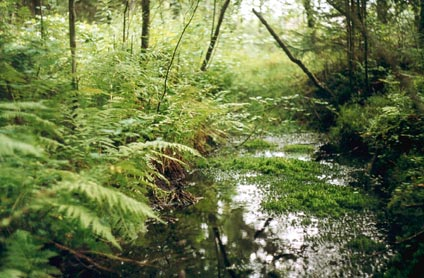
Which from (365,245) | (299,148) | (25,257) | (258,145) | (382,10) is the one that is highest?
(382,10)

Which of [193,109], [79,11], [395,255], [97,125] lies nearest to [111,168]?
[97,125]

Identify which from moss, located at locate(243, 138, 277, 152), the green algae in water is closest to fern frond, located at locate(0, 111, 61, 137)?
the green algae in water

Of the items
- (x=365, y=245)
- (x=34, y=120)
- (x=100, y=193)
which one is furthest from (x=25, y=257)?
(x=365, y=245)

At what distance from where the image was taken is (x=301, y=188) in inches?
213

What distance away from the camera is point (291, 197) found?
5074mm

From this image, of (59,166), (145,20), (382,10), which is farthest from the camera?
(382,10)

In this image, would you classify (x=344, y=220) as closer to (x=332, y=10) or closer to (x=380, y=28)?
(x=380, y=28)

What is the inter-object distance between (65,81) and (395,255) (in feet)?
10.7

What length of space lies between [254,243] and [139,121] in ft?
5.28

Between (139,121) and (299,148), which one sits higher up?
(139,121)

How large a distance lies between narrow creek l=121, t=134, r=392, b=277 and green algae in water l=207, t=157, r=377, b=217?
6.2 inches

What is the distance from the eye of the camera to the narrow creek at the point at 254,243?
134 inches

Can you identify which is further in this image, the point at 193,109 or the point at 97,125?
the point at 193,109

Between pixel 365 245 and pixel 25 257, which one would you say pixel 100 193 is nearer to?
pixel 25 257
